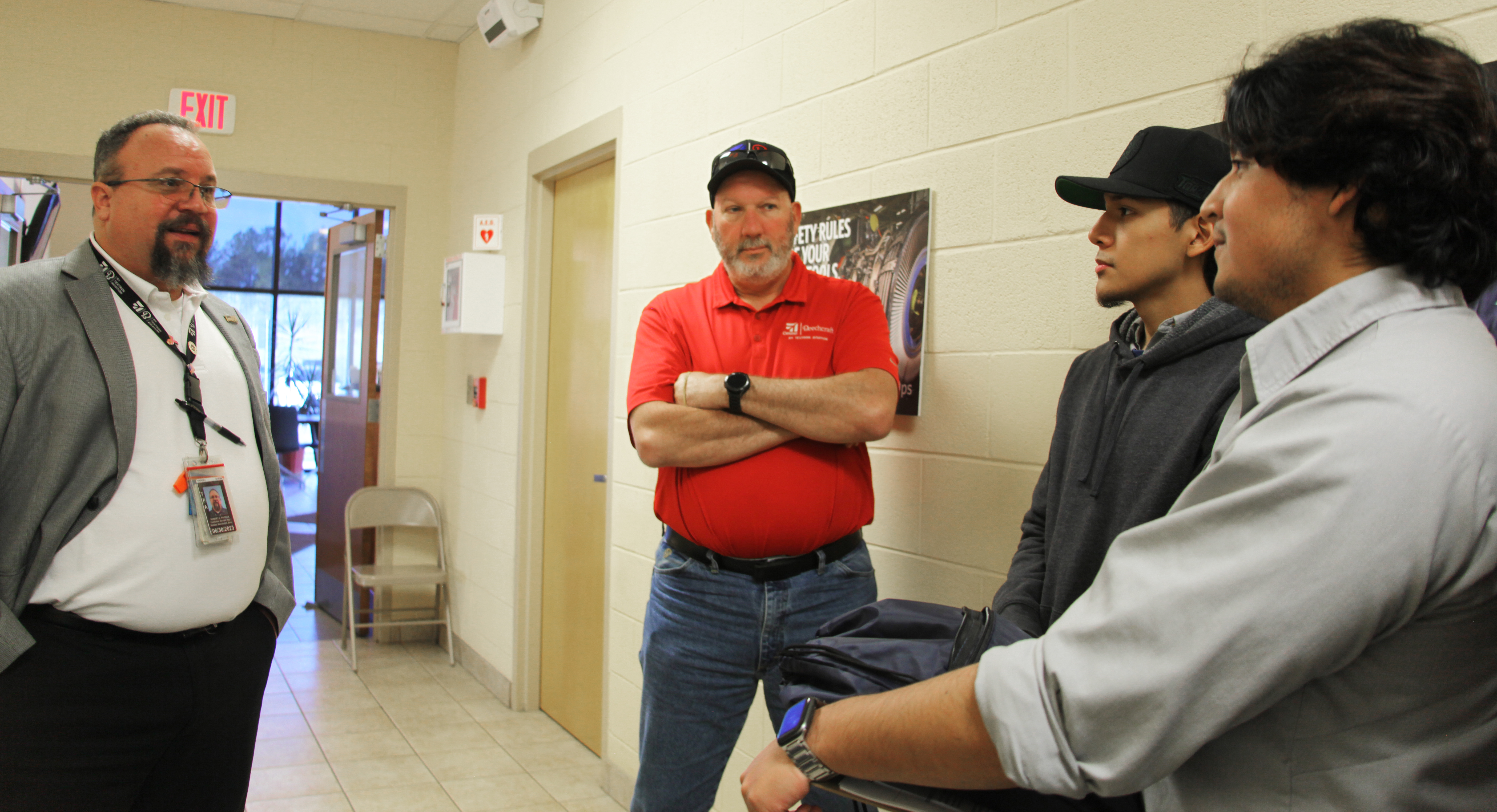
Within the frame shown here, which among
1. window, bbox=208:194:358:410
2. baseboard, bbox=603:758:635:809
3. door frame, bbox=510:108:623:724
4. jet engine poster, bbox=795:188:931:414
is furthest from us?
window, bbox=208:194:358:410

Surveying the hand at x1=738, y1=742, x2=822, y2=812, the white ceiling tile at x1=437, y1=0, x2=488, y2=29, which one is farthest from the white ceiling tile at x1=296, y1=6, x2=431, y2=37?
the hand at x1=738, y1=742, x2=822, y2=812

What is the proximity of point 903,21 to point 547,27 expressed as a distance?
2.38 metres

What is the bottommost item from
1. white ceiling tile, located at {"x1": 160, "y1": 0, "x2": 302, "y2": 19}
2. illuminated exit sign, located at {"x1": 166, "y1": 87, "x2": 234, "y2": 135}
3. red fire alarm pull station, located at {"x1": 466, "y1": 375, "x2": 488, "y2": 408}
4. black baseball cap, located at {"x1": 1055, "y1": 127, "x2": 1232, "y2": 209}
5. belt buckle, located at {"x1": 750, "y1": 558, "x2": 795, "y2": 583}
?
belt buckle, located at {"x1": 750, "y1": 558, "x2": 795, "y2": 583}

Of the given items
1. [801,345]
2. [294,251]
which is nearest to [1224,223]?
[801,345]

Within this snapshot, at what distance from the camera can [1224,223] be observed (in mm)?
828

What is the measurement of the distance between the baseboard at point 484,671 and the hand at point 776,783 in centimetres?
338

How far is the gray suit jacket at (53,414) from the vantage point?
159 centimetres

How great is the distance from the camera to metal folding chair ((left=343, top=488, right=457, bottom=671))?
4656 mm

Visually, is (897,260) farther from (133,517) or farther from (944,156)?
(133,517)

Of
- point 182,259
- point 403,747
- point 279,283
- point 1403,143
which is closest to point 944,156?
point 1403,143

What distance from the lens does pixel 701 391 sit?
1878 millimetres

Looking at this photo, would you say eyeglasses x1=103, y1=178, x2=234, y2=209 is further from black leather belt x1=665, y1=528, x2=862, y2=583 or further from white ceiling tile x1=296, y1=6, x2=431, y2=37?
white ceiling tile x1=296, y1=6, x2=431, y2=37

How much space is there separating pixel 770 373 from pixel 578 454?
199 centimetres

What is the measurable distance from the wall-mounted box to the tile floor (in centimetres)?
172
